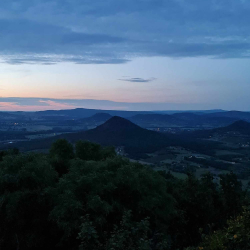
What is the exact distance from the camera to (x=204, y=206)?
19922 millimetres

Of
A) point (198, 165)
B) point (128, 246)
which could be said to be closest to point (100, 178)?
point (128, 246)

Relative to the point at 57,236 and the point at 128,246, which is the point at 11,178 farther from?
the point at 128,246

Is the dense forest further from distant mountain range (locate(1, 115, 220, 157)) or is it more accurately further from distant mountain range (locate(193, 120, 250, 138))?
distant mountain range (locate(193, 120, 250, 138))

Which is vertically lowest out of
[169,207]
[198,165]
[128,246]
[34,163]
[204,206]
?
[198,165]

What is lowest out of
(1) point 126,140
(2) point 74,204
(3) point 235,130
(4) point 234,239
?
(1) point 126,140

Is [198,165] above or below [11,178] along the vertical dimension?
below

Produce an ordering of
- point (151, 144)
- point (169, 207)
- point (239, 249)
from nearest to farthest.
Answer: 1. point (239, 249)
2. point (169, 207)
3. point (151, 144)

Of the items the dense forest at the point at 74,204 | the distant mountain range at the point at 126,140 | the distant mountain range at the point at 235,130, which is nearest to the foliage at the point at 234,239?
the dense forest at the point at 74,204

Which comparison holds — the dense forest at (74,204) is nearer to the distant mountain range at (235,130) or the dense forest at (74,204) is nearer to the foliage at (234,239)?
the foliage at (234,239)

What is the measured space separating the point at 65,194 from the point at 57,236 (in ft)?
9.68

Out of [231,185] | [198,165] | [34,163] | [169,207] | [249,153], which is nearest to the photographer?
[34,163]

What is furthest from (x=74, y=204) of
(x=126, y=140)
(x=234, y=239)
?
(x=126, y=140)

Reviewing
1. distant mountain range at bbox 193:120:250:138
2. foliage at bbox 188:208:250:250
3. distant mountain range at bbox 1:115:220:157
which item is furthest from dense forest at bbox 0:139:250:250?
distant mountain range at bbox 193:120:250:138

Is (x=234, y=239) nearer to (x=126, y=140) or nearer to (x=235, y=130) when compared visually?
(x=126, y=140)
